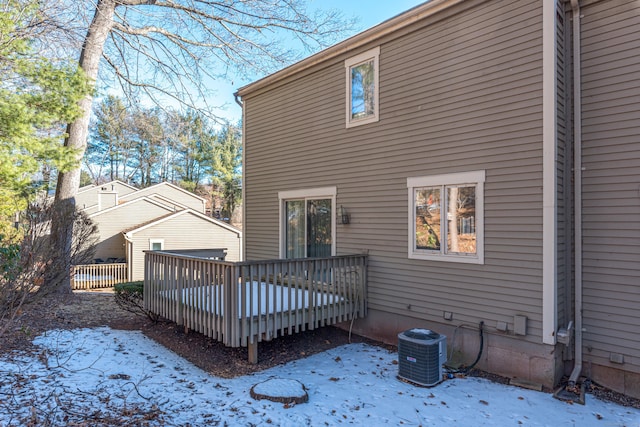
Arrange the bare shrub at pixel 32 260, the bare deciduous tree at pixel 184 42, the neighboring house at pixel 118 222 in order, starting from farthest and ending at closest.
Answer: the neighboring house at pixel 118 222 → the bare deciduous tree at pixel 184 42 → the bare shrub at pixel 32 260

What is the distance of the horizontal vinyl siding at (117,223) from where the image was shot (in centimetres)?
1887

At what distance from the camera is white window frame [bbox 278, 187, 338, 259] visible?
7258mm

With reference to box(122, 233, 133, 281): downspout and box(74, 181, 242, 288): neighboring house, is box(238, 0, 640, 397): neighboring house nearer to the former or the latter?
box(74, 181, 242, 288): neighboring house

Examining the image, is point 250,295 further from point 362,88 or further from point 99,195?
point 99,195

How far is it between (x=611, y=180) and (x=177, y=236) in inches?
723

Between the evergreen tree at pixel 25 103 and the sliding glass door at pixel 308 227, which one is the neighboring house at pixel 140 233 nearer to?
the evergreen tree at pixel 25 103

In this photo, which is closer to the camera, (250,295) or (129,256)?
(250,295)

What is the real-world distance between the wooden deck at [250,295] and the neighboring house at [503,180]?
0.64m

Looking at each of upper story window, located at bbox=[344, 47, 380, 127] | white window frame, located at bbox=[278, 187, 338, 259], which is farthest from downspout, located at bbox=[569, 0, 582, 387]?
white window frame, located at bbox=[278, 187, 338, 259]

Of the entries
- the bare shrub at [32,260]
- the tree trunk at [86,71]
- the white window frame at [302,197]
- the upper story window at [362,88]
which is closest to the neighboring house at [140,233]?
the tree trunk at [86,71]

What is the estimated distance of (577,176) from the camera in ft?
15.5

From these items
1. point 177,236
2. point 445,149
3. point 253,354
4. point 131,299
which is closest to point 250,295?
point 253,354

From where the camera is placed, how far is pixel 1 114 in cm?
646

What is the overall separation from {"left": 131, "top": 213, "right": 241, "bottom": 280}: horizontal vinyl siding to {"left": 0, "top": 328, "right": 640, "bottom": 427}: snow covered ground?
44.5 ft
